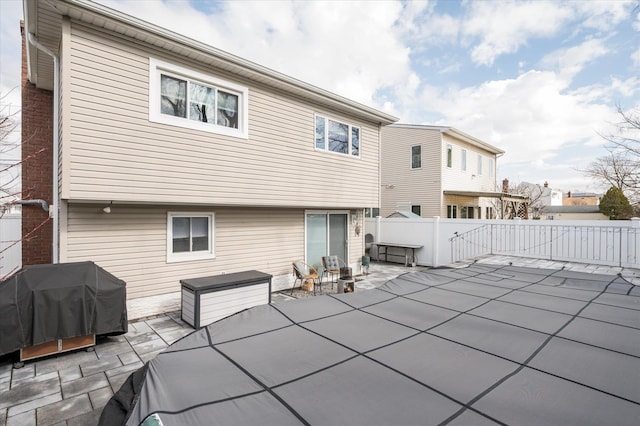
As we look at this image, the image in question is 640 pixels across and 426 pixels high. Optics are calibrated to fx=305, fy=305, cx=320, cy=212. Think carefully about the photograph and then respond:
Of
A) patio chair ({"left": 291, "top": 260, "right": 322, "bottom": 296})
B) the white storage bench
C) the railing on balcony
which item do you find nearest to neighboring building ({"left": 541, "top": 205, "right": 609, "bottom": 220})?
the railing on balcony

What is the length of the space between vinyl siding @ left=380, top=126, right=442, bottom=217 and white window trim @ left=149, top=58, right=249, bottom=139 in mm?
10034

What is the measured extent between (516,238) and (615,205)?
14.3 metres

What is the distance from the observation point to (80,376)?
11.8 feet

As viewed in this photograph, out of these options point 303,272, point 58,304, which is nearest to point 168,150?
point 58,304

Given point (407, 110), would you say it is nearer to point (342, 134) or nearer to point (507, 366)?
point (342, 134)

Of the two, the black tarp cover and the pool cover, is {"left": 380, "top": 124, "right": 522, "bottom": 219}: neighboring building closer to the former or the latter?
the pool cover

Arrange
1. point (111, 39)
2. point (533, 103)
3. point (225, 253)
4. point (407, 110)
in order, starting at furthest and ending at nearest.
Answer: point (407, 110) < point (533, 103) < point (225, 253) < point (111, 39)

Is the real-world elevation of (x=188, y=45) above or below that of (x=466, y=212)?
above

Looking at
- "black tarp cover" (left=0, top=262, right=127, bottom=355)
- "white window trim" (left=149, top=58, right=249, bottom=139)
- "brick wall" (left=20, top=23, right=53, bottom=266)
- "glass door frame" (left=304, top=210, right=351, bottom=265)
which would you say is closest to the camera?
"black tarp cover" (left=0, top=262, right=127, bottom=355)

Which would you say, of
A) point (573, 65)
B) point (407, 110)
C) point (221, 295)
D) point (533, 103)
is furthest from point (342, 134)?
point (533, 103)

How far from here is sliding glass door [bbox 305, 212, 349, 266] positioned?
8.65m

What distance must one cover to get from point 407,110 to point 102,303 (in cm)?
1870

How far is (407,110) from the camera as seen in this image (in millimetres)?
19016

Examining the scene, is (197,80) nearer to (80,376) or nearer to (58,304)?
(58,304)
